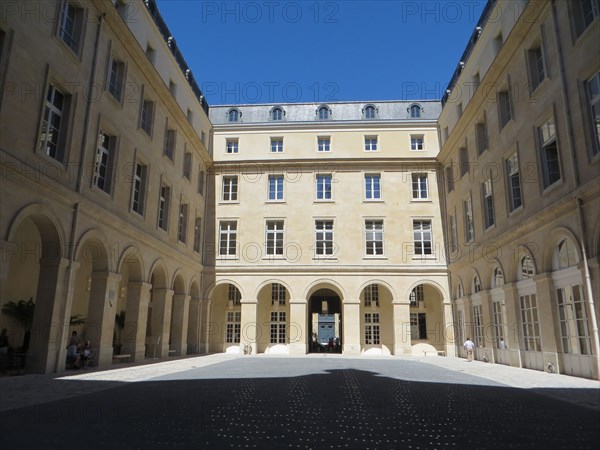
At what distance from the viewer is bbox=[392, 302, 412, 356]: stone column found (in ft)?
87.6

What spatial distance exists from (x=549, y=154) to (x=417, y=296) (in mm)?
15892

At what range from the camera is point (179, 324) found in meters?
23.9

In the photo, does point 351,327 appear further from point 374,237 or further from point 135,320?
point 135,320

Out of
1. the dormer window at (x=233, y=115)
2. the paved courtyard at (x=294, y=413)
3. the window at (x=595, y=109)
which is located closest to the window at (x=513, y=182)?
the window at (x=595, y=109)

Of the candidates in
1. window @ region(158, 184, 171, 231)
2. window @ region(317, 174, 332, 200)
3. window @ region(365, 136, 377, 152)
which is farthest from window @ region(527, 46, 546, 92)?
window @ region(158, 184, 171, 231)

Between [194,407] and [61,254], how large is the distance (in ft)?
25.7

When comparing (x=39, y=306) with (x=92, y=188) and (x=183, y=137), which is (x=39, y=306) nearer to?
(x=92, y=188)

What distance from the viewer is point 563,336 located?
1427cm

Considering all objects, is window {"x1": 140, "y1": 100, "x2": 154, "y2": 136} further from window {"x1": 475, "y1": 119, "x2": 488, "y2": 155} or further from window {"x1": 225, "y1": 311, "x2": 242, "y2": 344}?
window {"x1": 475, "y1": 119, "x2": 488, "y2": 155}

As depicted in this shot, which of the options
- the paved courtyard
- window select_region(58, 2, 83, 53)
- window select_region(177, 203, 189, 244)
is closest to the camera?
the paved courtyard

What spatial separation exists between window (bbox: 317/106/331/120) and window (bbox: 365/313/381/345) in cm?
1397

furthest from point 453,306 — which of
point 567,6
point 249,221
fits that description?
point 567,6

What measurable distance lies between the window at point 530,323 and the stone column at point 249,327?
15.6m

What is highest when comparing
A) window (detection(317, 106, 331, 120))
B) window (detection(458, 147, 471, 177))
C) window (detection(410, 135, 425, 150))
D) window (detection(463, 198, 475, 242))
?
window (detection(317, 106, 331, 120))
